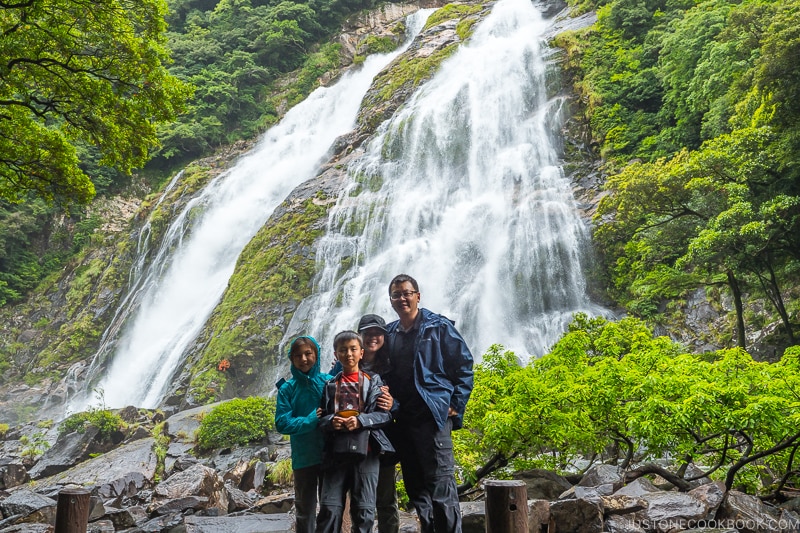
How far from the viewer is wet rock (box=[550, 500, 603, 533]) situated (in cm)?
380

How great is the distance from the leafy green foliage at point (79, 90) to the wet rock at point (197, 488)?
3659 millimetres

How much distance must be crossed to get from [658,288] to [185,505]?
10119mm

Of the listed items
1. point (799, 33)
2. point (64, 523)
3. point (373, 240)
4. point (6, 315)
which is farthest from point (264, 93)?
point (64, 523)

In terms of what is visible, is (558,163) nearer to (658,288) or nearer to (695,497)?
(658,288)

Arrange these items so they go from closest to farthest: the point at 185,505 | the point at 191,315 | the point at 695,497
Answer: the point at 695,497, the point at 185,505, the point at 191,315

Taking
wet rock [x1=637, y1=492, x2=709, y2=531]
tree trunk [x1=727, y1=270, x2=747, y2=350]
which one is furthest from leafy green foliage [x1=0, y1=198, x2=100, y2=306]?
wet rock [x1=637, y1=492, x2=709, y2=531]

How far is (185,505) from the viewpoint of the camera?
5816 millimetres

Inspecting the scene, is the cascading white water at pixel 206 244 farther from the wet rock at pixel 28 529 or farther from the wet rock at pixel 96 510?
the wet rock at pixel 28 529

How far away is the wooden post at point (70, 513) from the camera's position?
11.0ft

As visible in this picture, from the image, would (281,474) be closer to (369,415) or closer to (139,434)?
(139,434)

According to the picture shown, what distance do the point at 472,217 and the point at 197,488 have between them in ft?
36.8

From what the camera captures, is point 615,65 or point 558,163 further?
point 615,65

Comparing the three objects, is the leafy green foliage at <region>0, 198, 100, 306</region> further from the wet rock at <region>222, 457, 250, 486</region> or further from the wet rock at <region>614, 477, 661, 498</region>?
the wet rock at <region>614, 477, 661, 498</region>

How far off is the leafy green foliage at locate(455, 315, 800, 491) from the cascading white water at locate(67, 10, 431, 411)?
43.7ft
